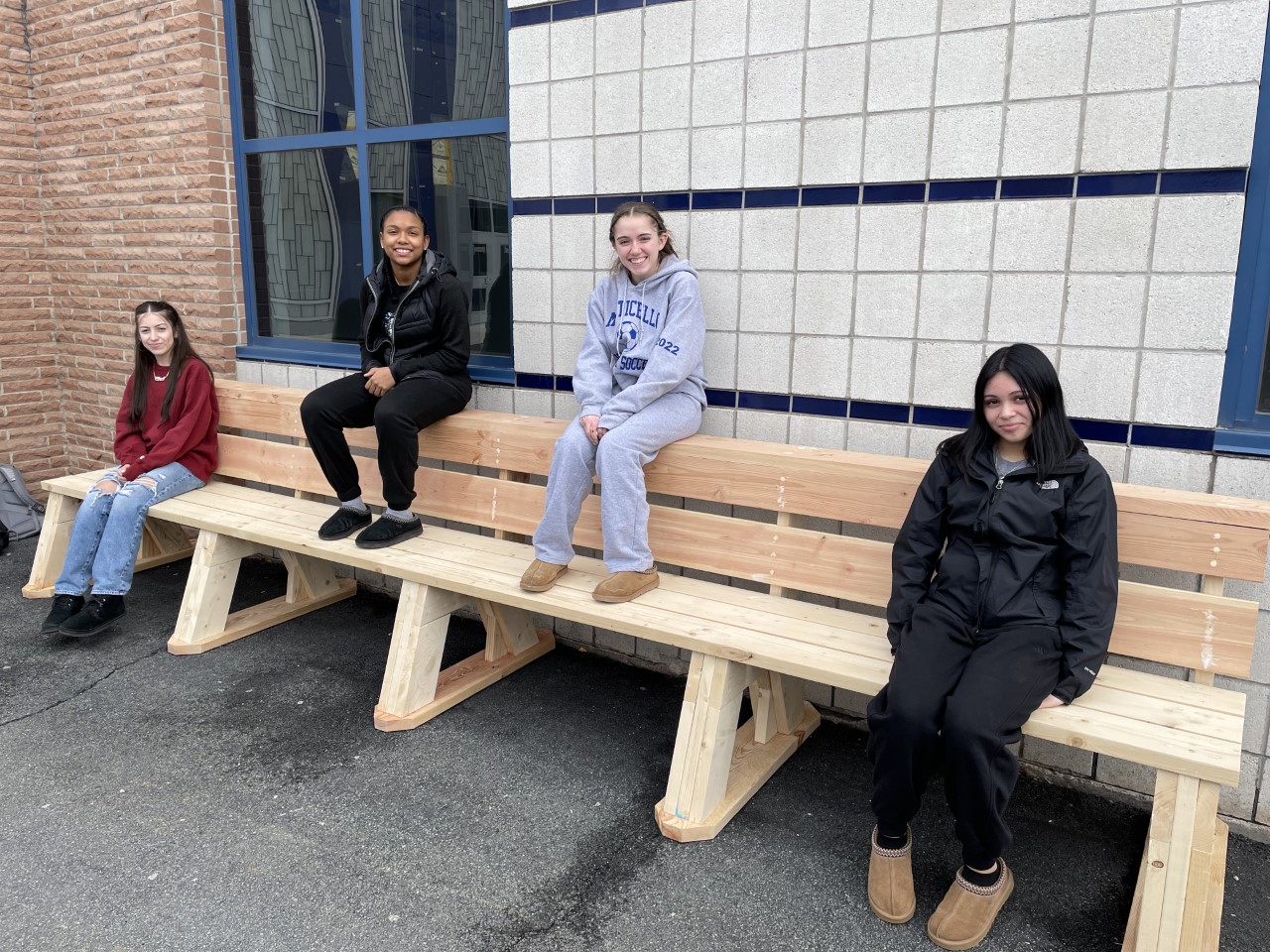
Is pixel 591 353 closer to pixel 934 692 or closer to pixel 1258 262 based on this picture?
pixel 934 692

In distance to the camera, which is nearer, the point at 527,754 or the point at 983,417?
the point at 983,417

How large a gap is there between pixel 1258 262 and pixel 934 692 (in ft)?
4.87

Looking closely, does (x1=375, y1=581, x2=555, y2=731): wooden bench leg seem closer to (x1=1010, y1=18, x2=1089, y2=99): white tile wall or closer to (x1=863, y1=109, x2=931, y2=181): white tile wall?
(x1=863, y1=109, x2=931, y2=181): white tile wall

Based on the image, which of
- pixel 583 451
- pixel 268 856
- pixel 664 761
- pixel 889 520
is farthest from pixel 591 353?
pixel 268 856

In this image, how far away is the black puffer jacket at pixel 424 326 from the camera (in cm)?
375

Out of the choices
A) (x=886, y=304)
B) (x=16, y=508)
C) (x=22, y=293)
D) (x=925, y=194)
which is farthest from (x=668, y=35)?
(x=16, y=508)

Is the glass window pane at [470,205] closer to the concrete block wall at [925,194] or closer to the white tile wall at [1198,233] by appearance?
the concrete block wall at [925,194]

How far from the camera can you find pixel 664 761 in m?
3.10

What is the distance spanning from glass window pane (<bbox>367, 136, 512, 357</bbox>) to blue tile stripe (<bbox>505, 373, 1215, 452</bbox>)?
47 cm

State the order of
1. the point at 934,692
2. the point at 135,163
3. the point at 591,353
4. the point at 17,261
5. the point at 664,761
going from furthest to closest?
1. the point at 17,261
2. the point at 135,163
3. the point at 591,353
4. the point at 664,761
5. the point at 934,692

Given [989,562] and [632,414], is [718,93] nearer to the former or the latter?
[632,414]

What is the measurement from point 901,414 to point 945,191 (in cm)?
70

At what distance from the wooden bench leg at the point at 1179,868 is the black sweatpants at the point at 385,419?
8.76 feet

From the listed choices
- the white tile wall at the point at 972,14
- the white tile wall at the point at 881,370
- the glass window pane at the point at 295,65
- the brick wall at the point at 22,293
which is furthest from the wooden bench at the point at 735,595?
the brick wall at the point at 22,293
